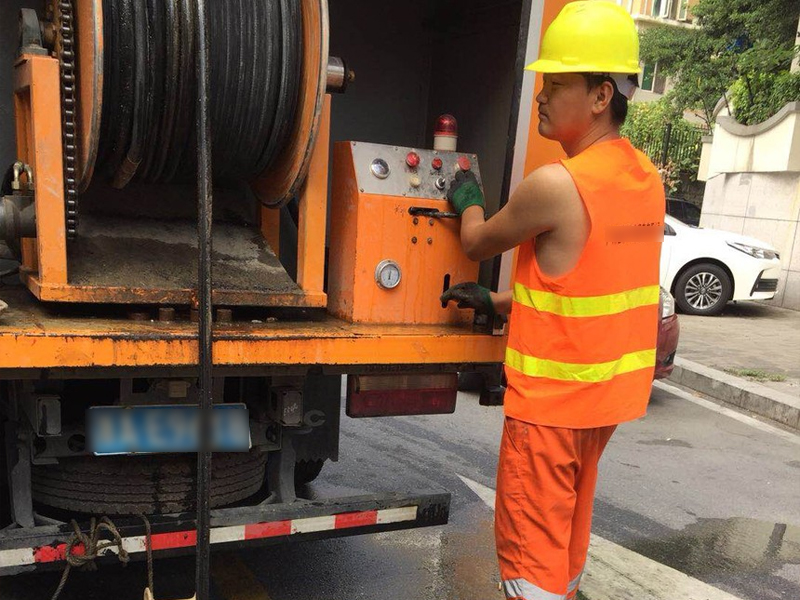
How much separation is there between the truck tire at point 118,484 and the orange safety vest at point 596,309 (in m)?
1.08

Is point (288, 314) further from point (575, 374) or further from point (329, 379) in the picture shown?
point (575, 374)

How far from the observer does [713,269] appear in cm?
1025

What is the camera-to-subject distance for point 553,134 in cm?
235

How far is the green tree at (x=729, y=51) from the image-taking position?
12.4 meters

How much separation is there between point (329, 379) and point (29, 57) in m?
1.57

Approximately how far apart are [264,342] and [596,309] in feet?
3.14

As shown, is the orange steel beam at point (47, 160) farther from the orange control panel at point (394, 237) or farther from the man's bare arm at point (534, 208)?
the man's bare arm at point (534, 208)

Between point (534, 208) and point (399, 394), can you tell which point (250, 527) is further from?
point (534, 208)

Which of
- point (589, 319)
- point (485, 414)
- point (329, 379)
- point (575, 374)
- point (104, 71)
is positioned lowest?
point (485, 414)

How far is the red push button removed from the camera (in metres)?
2.71

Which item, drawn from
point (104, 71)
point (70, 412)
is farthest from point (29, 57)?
point (70, 412)

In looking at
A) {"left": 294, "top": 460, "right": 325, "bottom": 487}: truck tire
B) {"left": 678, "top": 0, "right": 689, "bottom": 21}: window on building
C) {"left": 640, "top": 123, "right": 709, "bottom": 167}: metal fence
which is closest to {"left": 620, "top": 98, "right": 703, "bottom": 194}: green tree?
{"left": 640, "top": 123, "right": 709, "bottom": 167}: metal fence

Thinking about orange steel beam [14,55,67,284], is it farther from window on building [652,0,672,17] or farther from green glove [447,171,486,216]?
window on building [652,0,672,17]

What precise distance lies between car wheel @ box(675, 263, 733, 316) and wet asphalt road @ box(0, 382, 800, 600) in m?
4.45
